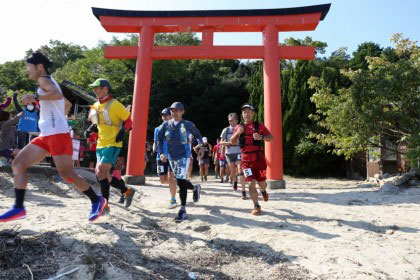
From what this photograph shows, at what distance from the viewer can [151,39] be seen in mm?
10742

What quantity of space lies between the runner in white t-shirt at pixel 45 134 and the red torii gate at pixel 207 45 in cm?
623

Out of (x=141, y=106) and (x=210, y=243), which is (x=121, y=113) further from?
(x=141, y=106)

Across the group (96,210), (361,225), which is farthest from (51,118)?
(361,225)

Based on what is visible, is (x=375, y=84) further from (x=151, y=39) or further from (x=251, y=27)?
(x=151, y=39)

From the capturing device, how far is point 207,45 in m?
10.6

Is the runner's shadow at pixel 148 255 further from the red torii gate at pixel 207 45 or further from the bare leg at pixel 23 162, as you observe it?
the red torii gate at pixel 207 45

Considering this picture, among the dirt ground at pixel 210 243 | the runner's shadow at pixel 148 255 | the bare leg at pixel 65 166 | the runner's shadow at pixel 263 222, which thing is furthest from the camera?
the runner's shadow at pixel 263 222

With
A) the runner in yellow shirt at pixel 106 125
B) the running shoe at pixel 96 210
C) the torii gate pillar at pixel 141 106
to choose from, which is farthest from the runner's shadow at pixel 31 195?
the torii gate pillar at pixel 141 106

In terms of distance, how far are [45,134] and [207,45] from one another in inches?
309

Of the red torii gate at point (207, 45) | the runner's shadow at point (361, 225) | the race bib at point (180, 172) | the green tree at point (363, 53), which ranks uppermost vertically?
the green tree at point (363, 53)

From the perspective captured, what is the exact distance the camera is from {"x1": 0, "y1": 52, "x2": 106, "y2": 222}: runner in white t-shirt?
11.3 feet

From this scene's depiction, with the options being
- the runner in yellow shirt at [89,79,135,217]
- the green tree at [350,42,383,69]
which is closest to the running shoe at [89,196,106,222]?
the runner in yellow shirt at [89,79,135,217]

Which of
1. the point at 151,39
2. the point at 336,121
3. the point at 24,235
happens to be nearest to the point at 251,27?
the point at 151,39

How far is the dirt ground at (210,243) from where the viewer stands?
2.90 m
